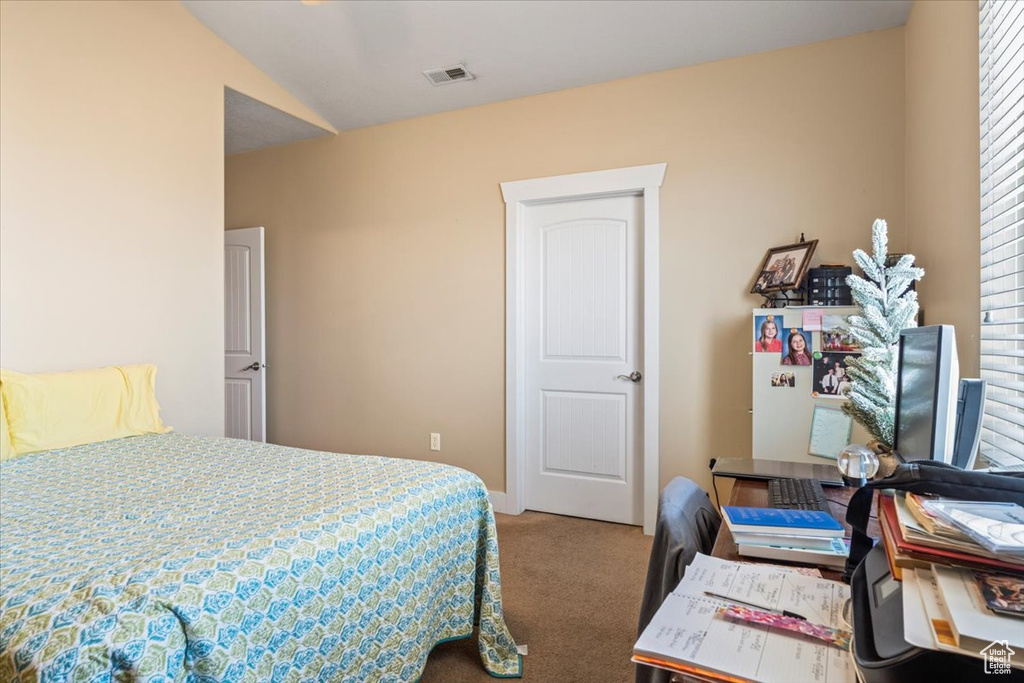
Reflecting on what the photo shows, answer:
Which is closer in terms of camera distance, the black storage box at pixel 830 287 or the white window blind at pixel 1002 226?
the white window blind at pixel 1002 226

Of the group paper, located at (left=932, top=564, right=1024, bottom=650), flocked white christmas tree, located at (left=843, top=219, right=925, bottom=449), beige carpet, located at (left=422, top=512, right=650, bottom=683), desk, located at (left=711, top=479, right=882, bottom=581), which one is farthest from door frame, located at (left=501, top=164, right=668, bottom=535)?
paper, located at (left=932, top=564, right=1024, bottom=650)

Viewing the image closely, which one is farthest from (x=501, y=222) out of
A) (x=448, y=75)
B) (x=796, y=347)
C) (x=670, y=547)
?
(x=670, y=547)

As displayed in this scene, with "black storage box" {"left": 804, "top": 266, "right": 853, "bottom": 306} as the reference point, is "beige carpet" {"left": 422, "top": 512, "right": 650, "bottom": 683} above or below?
below

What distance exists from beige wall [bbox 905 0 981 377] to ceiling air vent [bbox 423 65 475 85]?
2.32 meters

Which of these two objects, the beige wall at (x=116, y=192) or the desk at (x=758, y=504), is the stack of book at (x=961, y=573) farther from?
the beige wall at (x=116, y=192)

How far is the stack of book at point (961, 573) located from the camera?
48 cm

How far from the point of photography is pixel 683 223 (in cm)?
327

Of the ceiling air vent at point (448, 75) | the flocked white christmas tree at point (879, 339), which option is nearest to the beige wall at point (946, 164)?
the flocked white christmas tree at point (879, 339)

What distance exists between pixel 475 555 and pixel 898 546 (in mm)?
1618

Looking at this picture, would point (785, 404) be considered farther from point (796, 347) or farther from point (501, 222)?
point (501, 222)

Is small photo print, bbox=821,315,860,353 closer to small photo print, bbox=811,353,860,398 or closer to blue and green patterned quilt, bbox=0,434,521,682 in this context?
small photo print, bbox=811,353,860,398

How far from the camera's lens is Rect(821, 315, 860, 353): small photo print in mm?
2572

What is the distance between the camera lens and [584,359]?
141 inches

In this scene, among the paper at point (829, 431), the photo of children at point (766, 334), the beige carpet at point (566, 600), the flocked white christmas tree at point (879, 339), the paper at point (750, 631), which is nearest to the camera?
the paper at point (750, 631)
